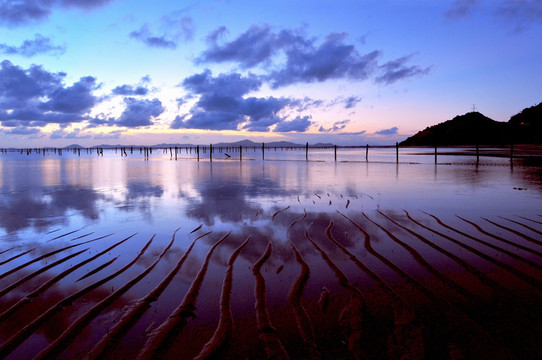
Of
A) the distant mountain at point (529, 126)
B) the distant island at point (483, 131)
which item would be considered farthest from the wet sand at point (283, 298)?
the distant mountain at point (529, 126)

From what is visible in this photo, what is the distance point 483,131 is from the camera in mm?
109500

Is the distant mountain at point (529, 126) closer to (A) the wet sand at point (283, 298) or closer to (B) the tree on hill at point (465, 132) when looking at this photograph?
(B) the tree on hill at point (465, 132)

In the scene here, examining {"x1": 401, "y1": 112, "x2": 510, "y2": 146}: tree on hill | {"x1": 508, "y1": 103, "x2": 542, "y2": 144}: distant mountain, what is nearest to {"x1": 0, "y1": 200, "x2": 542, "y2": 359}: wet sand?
{"x1": 508, "y1": 103, "x2": 542, "y2": 144}: distant mountain

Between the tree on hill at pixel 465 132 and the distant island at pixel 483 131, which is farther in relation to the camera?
the tree on hill at pixel 465 132

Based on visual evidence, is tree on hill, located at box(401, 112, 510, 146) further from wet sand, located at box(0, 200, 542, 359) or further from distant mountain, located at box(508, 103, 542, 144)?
wet sand, located at box(0, 200, 542, 359)

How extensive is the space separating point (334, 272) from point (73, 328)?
10.0 feet

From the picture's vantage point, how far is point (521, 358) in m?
2.56

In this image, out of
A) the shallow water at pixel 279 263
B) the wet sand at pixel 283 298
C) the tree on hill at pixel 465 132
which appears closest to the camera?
the wet sand at pixel 283 298

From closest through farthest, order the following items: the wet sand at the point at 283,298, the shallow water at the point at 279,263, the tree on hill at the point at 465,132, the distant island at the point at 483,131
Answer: the wet sand at the point at 283,298, the shallow water at the point at 279,263, the distant island at the point at 483,131, the tree on hill at the point at 465,132

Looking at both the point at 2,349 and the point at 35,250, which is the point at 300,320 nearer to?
the point at 2,349

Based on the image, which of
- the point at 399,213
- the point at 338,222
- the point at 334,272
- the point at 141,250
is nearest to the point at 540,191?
the point at 399,213

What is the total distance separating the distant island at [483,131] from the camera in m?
71.5

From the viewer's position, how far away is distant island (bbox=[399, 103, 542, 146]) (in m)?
71.5

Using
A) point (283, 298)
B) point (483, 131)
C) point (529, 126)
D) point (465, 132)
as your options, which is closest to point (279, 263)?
point (283, 298)
